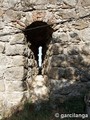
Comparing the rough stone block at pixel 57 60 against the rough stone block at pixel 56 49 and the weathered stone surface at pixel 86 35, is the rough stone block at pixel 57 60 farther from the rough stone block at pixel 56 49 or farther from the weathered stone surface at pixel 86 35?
the weathered stone surface at pixel 86 35

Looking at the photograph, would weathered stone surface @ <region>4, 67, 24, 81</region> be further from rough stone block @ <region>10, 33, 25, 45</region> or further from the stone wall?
rough stone block @ <region>10, 33, 25, 45</region>

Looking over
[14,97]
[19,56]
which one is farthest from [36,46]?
[14,97]

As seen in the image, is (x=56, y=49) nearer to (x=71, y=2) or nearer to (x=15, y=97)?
(x=71, y=2)

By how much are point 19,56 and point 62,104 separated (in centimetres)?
111

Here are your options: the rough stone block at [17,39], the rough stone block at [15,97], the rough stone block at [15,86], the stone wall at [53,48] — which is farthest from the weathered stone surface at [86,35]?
the rough stone block at [15,97]

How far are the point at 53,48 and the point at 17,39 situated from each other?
2.13 ft

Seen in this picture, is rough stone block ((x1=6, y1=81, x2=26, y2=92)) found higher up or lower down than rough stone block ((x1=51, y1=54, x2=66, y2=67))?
lower down

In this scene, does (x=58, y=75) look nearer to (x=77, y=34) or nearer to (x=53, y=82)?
(x=53, y=82)

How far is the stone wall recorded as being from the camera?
5586 mm

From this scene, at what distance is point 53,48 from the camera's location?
18.7 ft

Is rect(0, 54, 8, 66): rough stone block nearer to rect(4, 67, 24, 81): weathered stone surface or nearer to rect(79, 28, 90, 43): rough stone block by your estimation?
rect(4, 67, 24, 81): weathered stone surface

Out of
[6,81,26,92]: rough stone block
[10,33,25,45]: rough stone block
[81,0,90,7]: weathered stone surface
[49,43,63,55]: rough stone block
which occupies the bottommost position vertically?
[6,81,26,92]: rough stone block

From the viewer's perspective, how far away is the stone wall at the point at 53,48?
5.59 m

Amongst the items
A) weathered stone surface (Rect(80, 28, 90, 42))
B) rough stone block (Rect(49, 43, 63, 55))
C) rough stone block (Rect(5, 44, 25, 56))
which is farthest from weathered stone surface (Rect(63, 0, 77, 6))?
rough stone block (Rect(5, 44, 25, 56))
